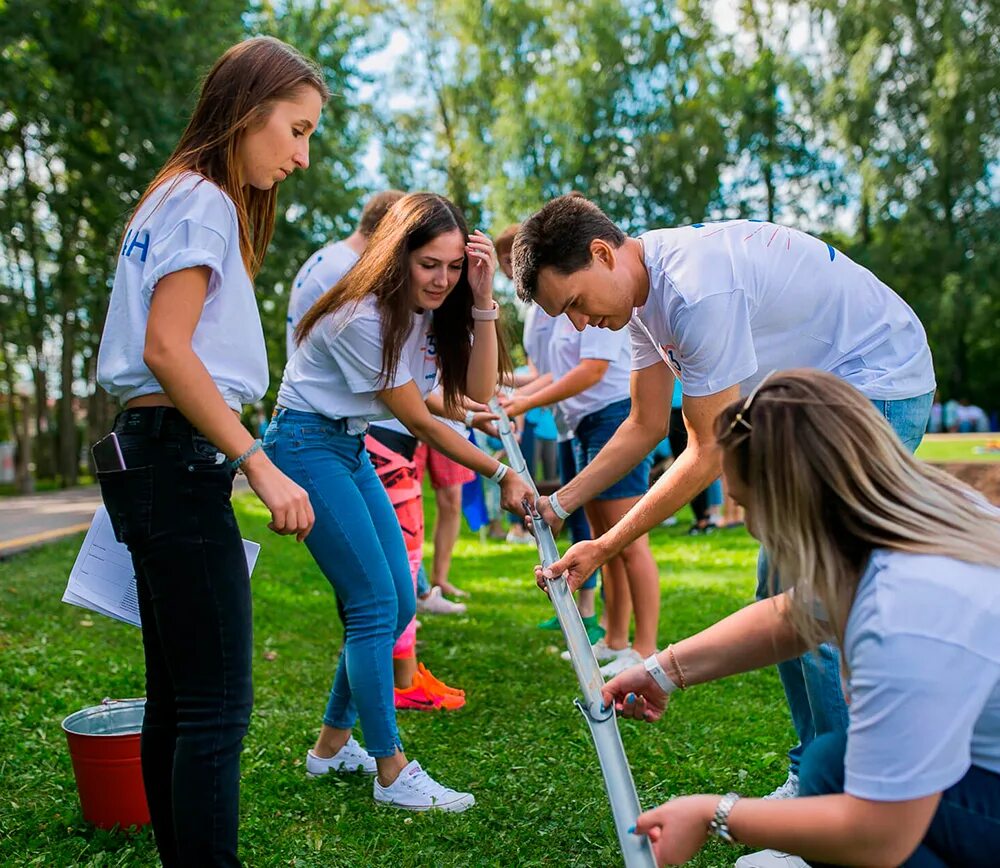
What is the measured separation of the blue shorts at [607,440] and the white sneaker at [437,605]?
1534 mm

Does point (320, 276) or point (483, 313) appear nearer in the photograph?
point (483, 313)

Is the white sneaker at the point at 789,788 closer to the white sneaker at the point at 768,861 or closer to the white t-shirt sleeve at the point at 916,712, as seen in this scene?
the white sneaker at the point at 768,861

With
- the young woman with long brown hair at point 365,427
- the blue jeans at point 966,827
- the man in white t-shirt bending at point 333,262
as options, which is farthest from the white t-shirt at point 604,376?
the blue jeans at point 966,827

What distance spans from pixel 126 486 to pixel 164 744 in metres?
0.63

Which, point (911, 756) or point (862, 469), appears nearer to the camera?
point (911, 756)

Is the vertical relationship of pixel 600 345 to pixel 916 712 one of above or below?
above

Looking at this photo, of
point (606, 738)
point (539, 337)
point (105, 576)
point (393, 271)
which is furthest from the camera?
point (539, 337)

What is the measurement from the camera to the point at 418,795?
3.10 m

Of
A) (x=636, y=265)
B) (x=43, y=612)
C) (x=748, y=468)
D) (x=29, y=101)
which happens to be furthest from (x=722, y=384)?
(x=29, y=101)

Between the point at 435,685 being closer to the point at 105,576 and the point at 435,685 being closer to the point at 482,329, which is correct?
the point at 482,329

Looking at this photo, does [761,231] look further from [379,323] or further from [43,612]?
[43,612]

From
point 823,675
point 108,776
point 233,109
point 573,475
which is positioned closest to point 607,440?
point 573,475

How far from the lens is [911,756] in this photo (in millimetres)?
1518

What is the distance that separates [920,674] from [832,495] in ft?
0.98
